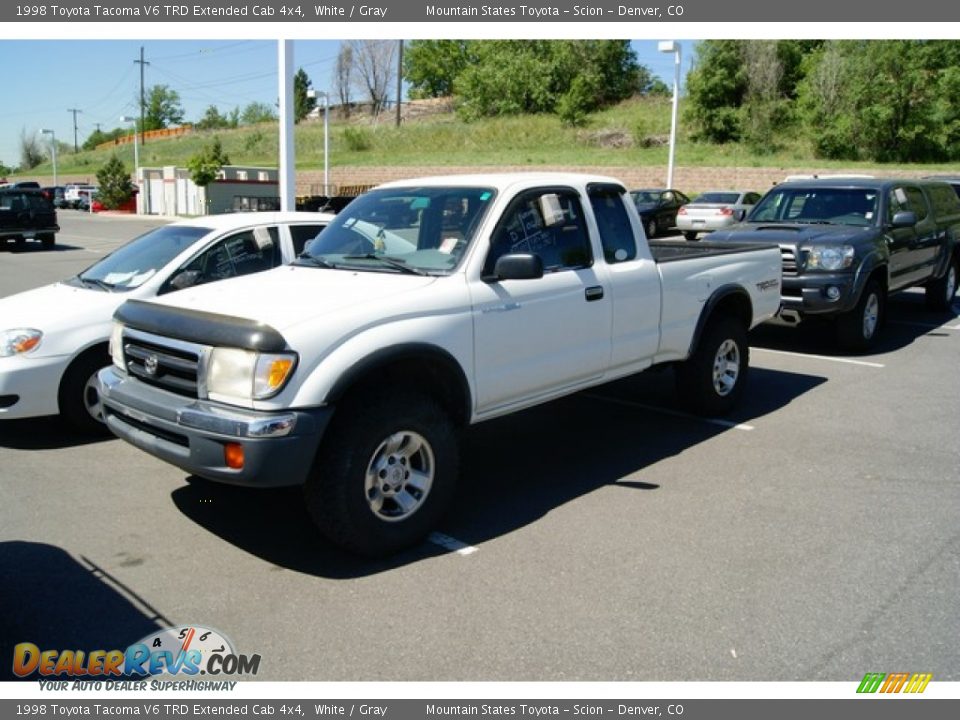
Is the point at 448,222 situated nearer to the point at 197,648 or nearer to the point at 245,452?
the point at 245,452

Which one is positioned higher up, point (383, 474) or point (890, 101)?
point (890, 101)

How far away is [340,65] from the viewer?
3610 inches

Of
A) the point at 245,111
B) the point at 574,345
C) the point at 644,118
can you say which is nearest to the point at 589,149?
the point at 644,118

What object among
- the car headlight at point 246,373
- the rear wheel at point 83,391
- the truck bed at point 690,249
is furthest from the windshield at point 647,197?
the car headlight at point 246,373

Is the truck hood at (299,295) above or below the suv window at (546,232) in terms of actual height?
below

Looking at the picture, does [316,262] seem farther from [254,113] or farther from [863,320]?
[254,113]

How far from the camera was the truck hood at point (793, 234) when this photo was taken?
939 cm

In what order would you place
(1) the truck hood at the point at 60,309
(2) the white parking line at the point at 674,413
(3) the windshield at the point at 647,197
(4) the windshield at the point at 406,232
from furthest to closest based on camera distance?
(3) the windshield at the point at 647,197
(2) the white parking line at the point at 674,413
(1) the truck hood at the point at 60,309
(4) the windshield at the point at 406,232

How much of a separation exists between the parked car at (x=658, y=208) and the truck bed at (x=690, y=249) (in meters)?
18.9

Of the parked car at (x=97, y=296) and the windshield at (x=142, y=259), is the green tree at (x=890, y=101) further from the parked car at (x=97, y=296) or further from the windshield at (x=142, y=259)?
the windshield at (x=142, y=259)

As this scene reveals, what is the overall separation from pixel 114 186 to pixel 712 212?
39.1 metres

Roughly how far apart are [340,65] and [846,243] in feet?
296

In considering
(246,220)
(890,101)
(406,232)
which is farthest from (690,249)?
(890,101)

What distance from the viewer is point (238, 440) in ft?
12.7
